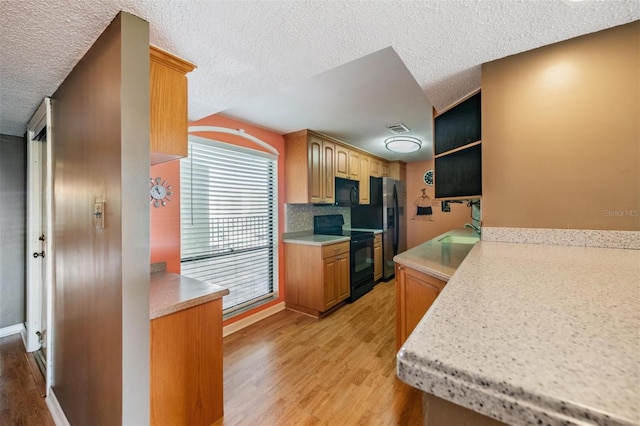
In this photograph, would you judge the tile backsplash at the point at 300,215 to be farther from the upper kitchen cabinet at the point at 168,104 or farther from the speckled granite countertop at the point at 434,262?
the upper kitchen cabinet at the point at 168,104

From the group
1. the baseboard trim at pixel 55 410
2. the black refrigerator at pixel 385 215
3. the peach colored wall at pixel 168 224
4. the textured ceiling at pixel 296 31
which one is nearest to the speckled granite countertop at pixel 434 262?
the textured ceiling at pixel 296 31

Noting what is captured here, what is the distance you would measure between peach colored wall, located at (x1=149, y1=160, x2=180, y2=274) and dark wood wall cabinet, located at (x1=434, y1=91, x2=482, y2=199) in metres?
2.31

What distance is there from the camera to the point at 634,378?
1.07 ft

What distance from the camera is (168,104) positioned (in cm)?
136

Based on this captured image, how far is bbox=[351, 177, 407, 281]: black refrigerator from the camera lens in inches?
177

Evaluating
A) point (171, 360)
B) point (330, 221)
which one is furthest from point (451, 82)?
point (330, 221)

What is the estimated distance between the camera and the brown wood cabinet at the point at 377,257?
426 centimetres

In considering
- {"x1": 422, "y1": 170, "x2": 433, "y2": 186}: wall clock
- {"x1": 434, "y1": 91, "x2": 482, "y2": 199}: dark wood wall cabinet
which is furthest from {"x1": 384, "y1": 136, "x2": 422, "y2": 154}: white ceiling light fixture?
{"x1": 422, "y1": 170, "x2": 433, "y2": 186}: wall clock

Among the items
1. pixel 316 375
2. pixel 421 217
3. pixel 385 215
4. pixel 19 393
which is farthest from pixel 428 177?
pixel 19 393

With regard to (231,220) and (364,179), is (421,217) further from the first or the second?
(231,220)

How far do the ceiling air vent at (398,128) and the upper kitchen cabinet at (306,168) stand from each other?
0.90 m

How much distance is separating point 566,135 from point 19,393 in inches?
155

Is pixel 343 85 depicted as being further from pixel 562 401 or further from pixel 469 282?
pixel 562 401

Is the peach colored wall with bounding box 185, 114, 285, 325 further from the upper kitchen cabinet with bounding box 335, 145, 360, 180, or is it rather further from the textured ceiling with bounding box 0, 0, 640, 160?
the textured ceiling with bounding box 0, 0, 640, 160
